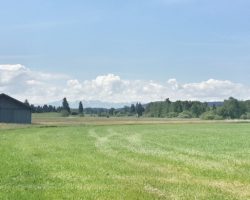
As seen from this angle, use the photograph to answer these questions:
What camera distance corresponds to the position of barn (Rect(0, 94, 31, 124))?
101 metres

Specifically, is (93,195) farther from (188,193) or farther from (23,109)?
(23,109)

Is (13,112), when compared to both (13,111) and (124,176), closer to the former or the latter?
(13,111)

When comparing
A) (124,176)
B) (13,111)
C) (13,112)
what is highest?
(13,111)

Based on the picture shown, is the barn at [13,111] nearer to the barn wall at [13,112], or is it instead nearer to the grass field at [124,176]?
the barn wall at [13,112]

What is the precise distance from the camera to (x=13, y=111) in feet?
333

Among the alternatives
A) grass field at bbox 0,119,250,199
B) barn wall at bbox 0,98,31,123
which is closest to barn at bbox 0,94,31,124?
barn wall at bbox 0,98,31,123

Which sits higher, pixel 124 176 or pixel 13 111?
pixel 13 111

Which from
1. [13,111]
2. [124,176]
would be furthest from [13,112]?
[124,176]

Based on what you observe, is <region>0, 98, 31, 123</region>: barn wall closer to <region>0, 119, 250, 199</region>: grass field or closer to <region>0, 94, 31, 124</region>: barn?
<region>0, 94, 31, 124</region>: barn

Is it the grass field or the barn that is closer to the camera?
the grass field

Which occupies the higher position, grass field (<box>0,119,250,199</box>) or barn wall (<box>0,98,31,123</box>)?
barn wall (<box>0,98,31,123</box>)

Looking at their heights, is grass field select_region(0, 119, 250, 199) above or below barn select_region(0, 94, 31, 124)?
below

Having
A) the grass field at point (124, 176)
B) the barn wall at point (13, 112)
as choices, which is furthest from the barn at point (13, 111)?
the grass field at point (124, 176)

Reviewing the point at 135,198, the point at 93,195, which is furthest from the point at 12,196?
the point at 135,198
